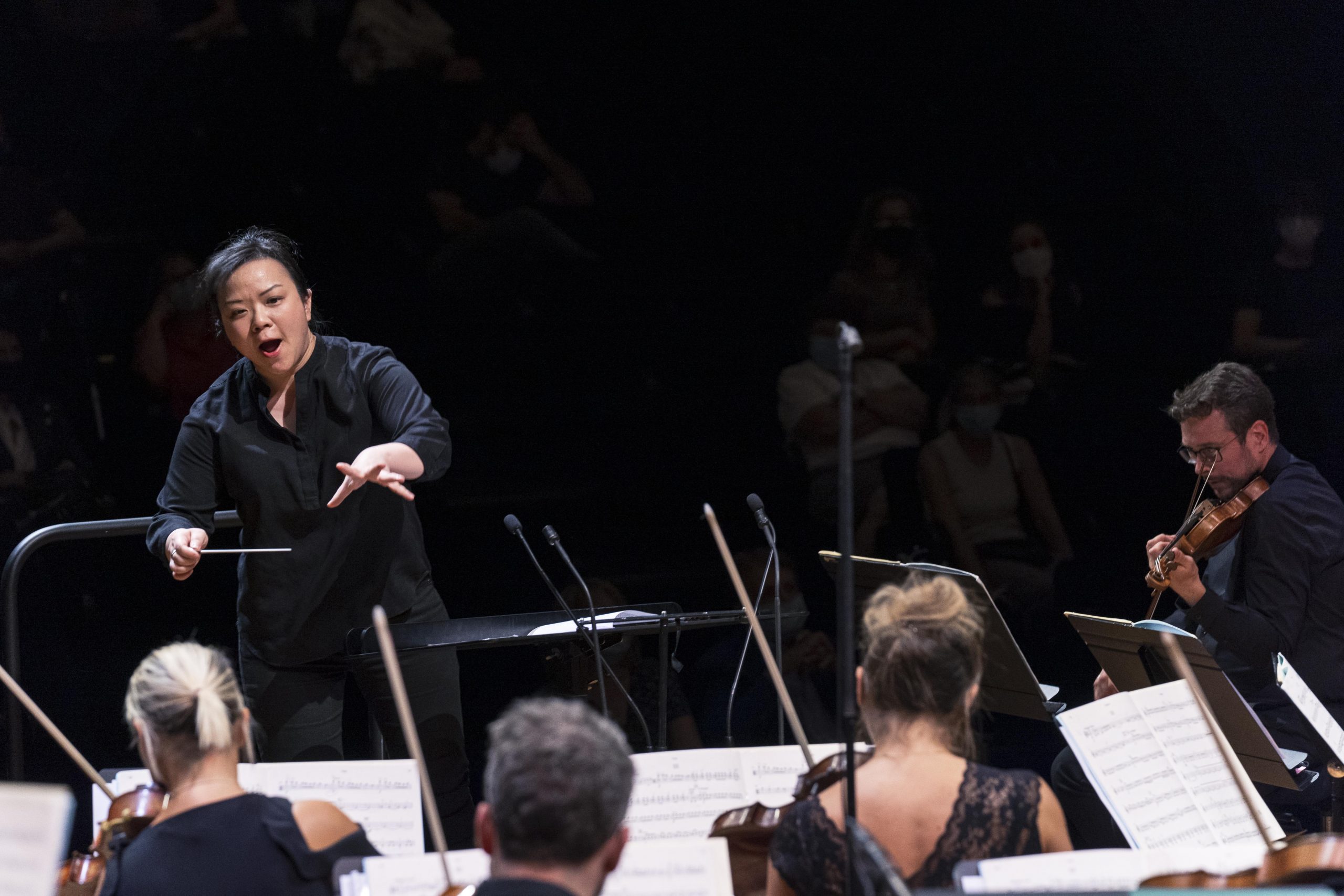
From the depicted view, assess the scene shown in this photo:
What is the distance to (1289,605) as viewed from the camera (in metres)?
2.85

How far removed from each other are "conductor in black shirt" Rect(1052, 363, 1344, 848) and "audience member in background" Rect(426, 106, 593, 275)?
2.34 metres

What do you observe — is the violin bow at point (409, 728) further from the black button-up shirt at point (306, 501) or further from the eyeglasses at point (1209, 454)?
the eyeglasses at point (1209, 454)

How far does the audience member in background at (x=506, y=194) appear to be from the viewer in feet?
14.9

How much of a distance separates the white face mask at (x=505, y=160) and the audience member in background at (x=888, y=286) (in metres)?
1.24

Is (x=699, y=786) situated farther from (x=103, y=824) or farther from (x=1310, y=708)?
(x=1310, y=708)

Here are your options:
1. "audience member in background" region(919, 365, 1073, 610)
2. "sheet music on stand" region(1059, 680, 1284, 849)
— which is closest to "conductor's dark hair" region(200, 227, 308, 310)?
"sheet music on stand" region(1059, 680, 1284, 849)

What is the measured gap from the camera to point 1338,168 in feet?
16.1

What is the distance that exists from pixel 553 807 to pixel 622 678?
7.57 feet

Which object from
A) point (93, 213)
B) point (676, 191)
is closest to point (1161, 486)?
point (676, 191)

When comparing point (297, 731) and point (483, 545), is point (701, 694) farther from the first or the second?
point (297, 731)

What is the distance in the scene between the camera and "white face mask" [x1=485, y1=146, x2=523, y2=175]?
14.9 feet

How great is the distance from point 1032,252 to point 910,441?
2.90 feet

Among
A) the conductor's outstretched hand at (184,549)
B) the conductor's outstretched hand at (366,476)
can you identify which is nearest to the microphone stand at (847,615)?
the conductor's outstretched hand at (366,476)

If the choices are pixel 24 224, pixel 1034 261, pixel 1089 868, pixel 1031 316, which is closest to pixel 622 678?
pixel 1089 868
